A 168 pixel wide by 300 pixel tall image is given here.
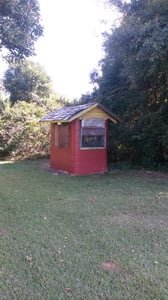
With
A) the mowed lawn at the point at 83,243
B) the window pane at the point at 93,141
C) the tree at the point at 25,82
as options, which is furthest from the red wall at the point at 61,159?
the tree at the point at 25,82

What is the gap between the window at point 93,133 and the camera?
11516 millimetres

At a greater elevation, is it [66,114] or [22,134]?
[66,114]

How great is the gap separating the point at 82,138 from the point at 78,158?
2.31 ft

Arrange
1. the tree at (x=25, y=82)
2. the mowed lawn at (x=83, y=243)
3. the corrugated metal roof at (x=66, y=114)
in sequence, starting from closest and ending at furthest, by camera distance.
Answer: the mowed lawn at (x=83, y=243)
the corrugated metal roof at (x=66, y=114)
the tree at (x=25, y=82)

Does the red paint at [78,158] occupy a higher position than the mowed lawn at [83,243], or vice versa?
the red paint at [78,158]

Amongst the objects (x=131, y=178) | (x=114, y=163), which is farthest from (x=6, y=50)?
(x=114, y=163)

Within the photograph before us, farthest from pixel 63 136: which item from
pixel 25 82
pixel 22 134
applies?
pixel 25 82

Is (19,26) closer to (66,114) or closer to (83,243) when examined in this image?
(66,114)

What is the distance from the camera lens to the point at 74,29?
16.3 meters

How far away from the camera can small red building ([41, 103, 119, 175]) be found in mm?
11367

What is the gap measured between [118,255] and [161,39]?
6221 millimetres

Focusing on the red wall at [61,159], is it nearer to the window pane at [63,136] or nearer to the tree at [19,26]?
the window pane at [63,136]

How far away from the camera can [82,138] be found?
453 inches

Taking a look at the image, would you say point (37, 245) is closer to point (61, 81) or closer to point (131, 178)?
point (131, 178)
